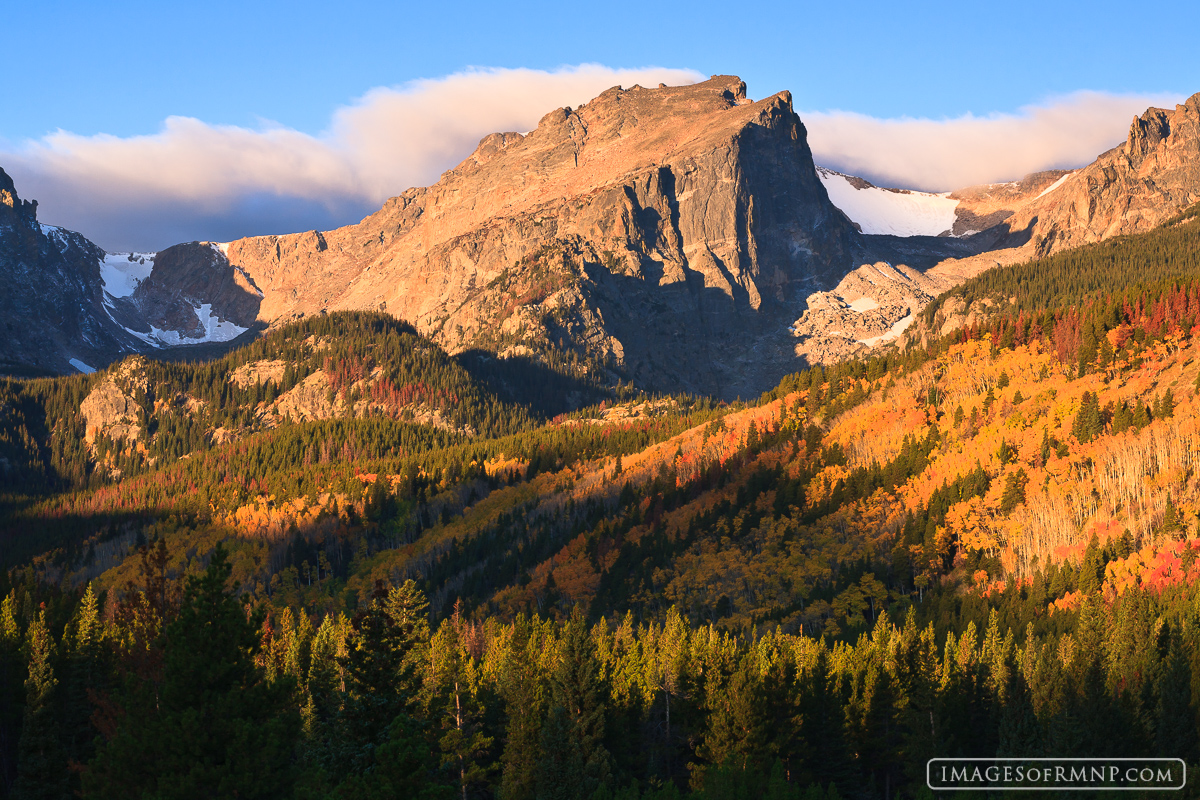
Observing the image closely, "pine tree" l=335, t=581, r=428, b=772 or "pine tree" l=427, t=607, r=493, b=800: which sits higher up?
"pine tree" l=335, t=581, r=428, b=772

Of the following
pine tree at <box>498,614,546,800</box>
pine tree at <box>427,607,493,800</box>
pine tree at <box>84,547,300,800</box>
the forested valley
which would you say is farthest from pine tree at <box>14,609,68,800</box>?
pine tree at <box>84,547,300,800</box>

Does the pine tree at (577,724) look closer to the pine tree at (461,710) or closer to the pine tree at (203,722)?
the pine tree at (461,710)

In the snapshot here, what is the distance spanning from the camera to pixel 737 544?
164 meters

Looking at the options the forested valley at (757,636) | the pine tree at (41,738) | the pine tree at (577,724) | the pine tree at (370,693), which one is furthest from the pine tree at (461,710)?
the pine tree at (41,738)

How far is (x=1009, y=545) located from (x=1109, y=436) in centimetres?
2406

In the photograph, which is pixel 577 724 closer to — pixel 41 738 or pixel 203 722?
pixel 41 738

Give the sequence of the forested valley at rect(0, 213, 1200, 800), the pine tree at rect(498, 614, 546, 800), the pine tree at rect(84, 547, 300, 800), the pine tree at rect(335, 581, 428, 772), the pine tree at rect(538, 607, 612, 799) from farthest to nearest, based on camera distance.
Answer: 1. the pine tree at rect(498, 614, 546, 800)
2. the pine tree at rect(538, 607, 612, 799)
3. the pine tree at rect(335, 581, 428, 772)
4. the forested valley at rect(0, 213, 1200, 800)
5. the pine tree at rect(84, 547, 300, 800)

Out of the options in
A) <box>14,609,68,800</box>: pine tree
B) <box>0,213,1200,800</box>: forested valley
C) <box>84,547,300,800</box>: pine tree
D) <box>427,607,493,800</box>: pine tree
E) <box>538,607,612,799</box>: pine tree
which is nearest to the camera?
<box>84,547,300,800</box>: pine tree

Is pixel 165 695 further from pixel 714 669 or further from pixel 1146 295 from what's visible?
pixel 1146 295

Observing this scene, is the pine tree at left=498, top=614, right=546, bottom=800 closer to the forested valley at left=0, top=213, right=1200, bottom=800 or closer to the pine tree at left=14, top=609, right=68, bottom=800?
the forested valley at left=0, top=213, right=1200, bottom=800

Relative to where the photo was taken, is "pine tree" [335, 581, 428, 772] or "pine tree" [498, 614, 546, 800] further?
"pine tree" [498, 614, 546, 800]

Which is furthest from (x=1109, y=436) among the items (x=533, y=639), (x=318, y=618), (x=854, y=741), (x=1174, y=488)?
→ (x=318, y=618)

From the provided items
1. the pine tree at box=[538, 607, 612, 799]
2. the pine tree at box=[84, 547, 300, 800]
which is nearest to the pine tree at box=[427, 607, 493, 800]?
the pine tree at box=[538, 607, 612, 799]

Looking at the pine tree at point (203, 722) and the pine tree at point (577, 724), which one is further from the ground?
the pine tree at point (203, 722)
